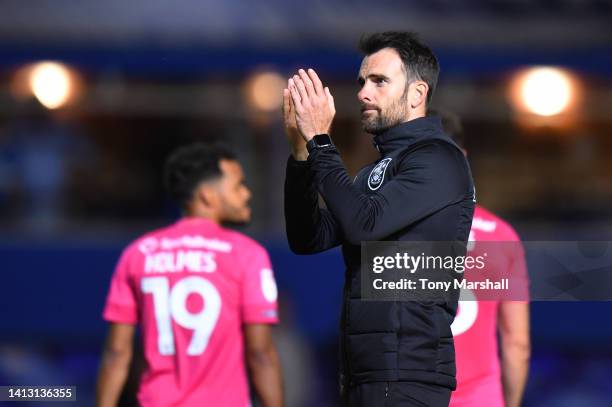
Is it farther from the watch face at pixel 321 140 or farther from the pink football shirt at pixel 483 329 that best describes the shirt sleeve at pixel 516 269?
the watch face at pixel 321 140

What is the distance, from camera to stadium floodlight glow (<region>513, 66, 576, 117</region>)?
29.4 feet

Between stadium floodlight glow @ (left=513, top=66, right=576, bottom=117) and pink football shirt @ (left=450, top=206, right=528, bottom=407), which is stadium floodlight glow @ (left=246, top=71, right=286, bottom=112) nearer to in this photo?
stadium floodlight glow @ (left=513, top=66, right=576, bottom=117)

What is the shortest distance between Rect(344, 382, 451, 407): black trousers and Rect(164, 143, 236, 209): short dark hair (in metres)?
1.91

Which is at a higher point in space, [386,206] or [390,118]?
[390,118]

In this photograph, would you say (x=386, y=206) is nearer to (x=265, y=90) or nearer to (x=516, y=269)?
(x=516, y=269)

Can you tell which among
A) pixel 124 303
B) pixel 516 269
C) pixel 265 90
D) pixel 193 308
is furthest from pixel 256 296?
pixel 265 90

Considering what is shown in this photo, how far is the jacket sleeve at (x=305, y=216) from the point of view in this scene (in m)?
3.33

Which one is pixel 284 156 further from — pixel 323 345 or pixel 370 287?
pixel 370 287

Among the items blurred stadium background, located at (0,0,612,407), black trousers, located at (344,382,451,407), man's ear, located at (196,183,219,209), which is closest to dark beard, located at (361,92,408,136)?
black trousers, located at (344,382,451,407)

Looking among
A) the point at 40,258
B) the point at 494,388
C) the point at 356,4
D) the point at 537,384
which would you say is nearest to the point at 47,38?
the point at 40,258

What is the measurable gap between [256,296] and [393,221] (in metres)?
1.52

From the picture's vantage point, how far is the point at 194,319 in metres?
4.42

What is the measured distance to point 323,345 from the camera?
7.56 meters

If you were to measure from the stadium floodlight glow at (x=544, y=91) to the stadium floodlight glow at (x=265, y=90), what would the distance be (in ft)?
6.81
